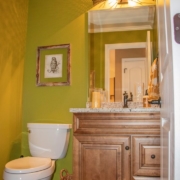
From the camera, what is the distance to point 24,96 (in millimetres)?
2109

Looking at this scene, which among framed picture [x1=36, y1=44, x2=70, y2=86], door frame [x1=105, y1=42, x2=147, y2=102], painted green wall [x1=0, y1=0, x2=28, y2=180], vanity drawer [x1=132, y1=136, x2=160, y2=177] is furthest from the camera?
framed picture [x1=36, y1=44, x2=70, y2=86]

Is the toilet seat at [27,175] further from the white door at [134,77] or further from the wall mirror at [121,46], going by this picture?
the white door at [134,77]

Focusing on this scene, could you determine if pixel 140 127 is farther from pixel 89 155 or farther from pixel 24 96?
pixel 24 96

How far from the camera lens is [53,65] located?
6.82 feet

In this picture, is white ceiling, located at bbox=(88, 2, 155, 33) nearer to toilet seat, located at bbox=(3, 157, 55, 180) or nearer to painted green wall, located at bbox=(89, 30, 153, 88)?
painted green wall, located at bbox=(89, 30, 153, 88)

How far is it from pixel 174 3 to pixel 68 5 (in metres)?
1.89

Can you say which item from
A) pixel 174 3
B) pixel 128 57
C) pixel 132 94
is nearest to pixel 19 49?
pixel 128 57

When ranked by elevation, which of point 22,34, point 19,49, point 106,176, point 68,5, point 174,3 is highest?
point 68,5

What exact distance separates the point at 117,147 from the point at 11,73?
1356mm

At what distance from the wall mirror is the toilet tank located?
0.57 metres

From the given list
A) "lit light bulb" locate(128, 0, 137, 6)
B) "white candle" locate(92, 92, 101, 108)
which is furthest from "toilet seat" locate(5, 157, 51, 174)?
"lit light bulb" locate(128, 0, 137, 6)

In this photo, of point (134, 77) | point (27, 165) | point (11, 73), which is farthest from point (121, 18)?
point (27, 165)

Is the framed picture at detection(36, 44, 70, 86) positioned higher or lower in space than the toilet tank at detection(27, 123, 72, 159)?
higher

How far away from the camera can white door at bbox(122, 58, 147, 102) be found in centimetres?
183
